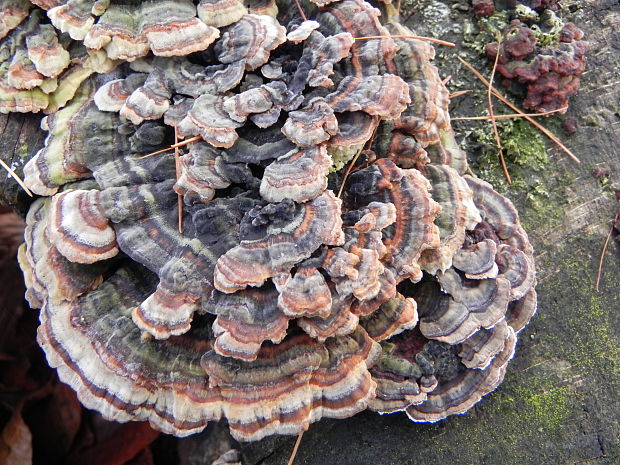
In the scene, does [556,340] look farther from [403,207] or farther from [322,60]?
[322,60]

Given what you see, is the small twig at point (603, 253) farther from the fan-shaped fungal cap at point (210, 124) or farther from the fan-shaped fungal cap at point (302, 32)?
the fan-shaped fungal cap at point (210, 124)

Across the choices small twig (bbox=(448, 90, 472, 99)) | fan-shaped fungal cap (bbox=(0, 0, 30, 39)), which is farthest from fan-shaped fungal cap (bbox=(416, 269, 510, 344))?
fan-shaped fungal cap (bbox=(0, 0, 30, 39))

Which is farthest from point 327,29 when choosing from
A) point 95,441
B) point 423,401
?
point 95,441

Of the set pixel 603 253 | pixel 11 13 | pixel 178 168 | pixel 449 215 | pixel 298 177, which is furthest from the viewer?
pixel 603 253

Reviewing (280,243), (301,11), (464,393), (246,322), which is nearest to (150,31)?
(301,11)

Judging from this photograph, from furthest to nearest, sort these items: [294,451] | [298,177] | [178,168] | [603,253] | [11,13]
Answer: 1. [603,253]
2. [294,451]
3. [11,13]
4. [178,168]
5. [298,177]

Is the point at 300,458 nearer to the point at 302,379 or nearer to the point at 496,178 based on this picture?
the point at 302,379

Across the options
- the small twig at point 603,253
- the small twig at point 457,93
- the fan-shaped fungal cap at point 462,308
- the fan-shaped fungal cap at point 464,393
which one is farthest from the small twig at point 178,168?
the small twig at point 603,253

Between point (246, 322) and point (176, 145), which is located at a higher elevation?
point (176, 145)
